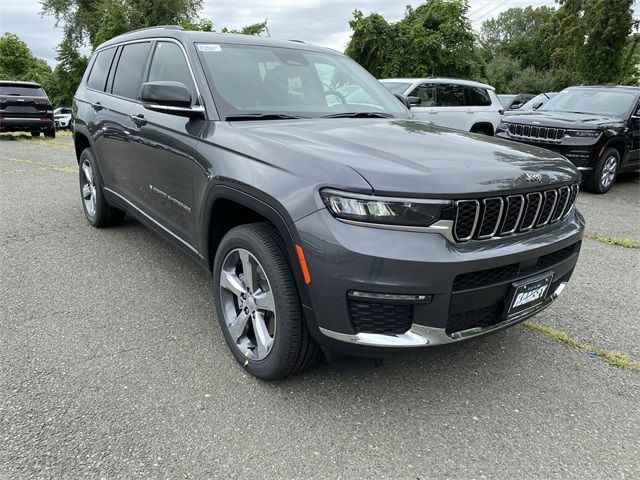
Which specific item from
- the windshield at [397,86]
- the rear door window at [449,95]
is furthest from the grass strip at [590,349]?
the rear door window at [449,95]

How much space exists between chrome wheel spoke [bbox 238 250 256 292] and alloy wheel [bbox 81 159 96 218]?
3059 mm

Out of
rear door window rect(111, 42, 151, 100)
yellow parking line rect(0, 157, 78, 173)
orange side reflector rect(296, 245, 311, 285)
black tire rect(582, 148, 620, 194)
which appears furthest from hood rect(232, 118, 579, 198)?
yellow parking line rect(0, 157, 78, 173)

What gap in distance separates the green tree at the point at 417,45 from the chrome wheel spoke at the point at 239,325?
21.9 m

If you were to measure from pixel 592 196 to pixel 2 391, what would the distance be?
8.29 m

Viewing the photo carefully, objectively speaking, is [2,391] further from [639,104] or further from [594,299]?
[639,104]

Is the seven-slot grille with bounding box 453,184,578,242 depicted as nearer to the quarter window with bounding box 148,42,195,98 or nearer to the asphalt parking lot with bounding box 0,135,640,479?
the asphalt parking lot with bounding box 0,135,640,479

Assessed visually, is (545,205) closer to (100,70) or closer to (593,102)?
(100,70)

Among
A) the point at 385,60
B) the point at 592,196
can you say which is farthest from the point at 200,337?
the point at 385,60

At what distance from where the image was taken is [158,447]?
219 centimetres

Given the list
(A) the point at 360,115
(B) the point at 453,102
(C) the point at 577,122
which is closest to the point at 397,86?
(B) the point at 453,102

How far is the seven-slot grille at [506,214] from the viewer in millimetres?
2150

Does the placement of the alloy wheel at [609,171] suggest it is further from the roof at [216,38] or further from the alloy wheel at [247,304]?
the alloy wheel at [247,304]

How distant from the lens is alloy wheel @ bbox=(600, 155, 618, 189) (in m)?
8.12

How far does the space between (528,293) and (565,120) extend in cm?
683
